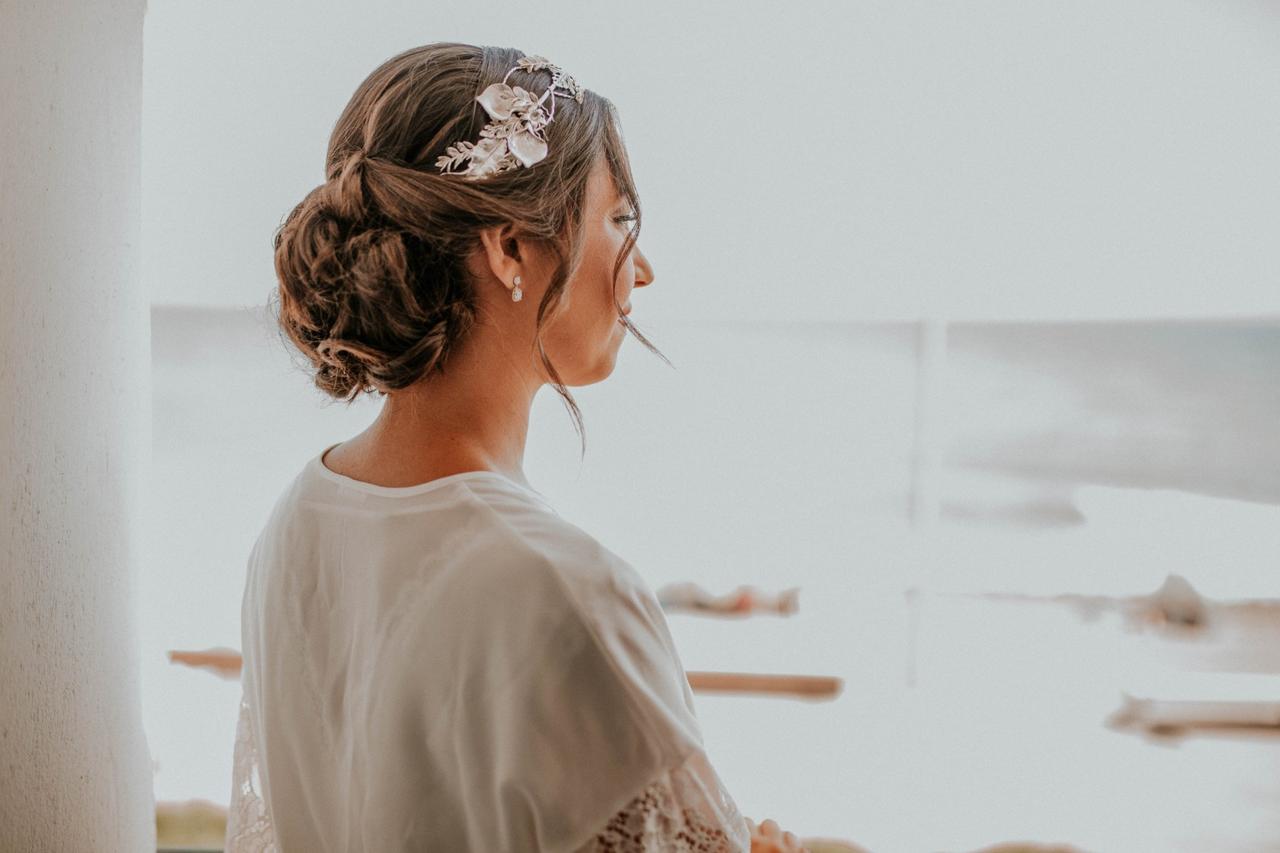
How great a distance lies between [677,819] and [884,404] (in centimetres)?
181

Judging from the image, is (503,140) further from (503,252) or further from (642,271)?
(642,271)

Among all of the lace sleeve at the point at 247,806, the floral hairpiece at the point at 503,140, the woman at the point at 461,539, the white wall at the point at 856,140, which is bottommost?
the lace sleeve at the point at 247,806

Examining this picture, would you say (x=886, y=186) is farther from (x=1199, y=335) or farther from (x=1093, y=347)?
(x=1199, y=335)

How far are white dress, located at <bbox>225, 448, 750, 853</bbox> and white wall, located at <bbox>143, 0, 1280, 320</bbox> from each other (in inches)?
56.6

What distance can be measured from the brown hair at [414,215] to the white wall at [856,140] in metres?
1.23

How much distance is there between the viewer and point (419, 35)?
6.27 ft

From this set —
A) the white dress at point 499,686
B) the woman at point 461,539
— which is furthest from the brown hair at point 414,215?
the white dress at point 499,686

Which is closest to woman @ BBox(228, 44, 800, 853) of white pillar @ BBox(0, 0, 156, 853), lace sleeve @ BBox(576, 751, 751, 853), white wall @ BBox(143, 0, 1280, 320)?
lace sleeve @ BBox(576, 751, 751, 853)

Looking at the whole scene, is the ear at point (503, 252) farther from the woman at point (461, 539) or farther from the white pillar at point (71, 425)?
the white pillar at point (71, 425)

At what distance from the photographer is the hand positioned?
762 mm

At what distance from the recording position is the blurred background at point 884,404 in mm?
1921

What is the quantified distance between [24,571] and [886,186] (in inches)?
68.1

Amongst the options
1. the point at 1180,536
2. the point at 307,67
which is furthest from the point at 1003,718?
the point at 307,67

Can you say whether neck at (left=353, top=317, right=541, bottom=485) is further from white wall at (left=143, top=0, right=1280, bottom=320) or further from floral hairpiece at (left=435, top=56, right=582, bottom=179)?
white wall at (left=143, top=0, right=1280, bottom=320)
